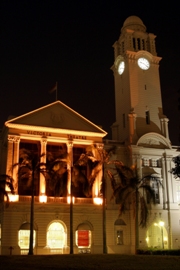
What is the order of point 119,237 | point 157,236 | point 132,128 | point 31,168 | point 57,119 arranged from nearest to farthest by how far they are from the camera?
1. point 31,168
2. point 57,119
3. point 119,237
4. point 157,236
5. point 132,128

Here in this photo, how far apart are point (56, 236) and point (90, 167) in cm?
1039

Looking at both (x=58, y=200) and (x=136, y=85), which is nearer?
(x=58, y=200)

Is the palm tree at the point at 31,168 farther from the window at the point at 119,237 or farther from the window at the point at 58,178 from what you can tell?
the window at the point at 119,237

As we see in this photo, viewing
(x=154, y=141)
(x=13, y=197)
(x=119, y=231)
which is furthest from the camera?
(x=154, y=141)

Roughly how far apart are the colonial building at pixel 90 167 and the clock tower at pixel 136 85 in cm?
15

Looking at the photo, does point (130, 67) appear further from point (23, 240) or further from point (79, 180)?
point (23, 240)

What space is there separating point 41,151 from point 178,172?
23.0m

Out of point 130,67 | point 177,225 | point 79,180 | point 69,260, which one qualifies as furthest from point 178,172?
point 130,67

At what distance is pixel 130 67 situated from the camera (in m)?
61.3

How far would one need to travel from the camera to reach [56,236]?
49.4 m

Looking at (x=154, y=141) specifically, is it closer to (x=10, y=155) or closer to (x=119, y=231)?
(x=119, y=231)

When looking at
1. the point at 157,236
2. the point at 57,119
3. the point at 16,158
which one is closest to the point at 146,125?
the point at 57,119

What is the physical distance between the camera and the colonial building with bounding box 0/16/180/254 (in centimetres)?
4747

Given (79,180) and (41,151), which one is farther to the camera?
(41,151)
